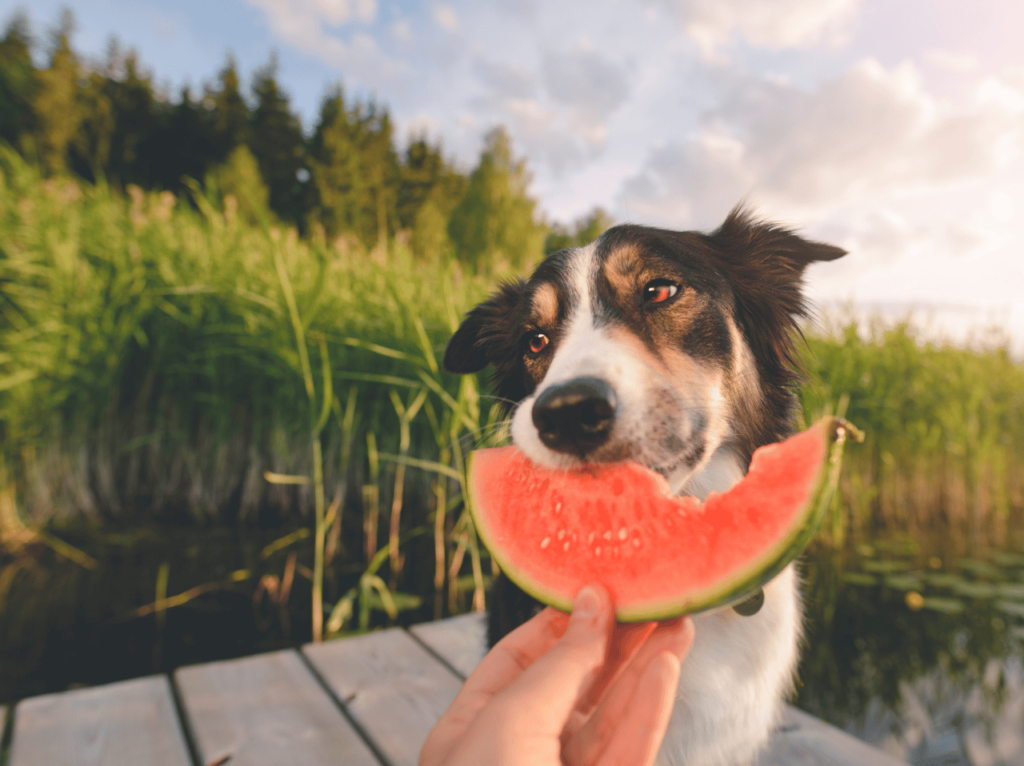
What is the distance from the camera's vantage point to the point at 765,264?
1959 millimetres

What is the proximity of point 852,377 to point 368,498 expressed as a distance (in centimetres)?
492

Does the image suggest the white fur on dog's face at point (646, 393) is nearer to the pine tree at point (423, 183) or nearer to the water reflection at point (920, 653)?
the water reflection at point (920, 653)

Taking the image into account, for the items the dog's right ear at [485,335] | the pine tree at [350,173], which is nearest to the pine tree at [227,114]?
the pine tree at [350,173]

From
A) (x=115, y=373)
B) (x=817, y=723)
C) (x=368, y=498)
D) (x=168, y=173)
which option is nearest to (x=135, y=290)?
(x=115, y=373)

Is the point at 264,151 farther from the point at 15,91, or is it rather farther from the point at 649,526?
the point at 649,526

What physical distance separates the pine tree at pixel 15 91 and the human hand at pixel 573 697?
119ft

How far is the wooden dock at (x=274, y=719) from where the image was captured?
5.71 ft

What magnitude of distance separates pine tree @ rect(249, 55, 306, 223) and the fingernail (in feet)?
118

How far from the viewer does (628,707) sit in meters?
0.89

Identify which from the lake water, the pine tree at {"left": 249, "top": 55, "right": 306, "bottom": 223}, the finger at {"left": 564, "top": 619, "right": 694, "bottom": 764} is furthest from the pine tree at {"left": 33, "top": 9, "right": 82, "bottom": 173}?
the finger at {"left": 564, "top": 619, "right": 694, "bottom": 764}

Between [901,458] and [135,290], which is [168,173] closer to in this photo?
[135,290]

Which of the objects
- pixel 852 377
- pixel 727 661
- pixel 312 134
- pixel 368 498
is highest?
pixel 312 134

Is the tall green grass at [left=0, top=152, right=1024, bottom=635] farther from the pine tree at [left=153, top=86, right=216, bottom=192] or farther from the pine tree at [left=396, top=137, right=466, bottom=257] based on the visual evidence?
the pine tree at [left=153, top=86, right=216, bottom=192]

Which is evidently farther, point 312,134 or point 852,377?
point 312,134
